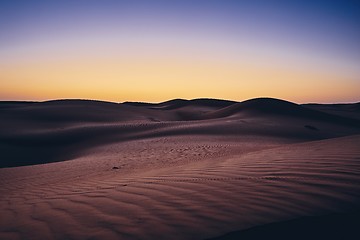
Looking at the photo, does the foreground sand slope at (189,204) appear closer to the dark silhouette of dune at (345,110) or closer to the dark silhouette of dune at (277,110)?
the dark silhouette of dune at (277,110)

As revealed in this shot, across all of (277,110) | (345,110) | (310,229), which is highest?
(345,110)

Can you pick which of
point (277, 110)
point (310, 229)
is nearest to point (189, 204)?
point (310, 229)

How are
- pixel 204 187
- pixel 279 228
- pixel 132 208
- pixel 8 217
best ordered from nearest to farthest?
pixel 279 228 → pixel 132 208 → pixel 8 217 → pixel 204 187

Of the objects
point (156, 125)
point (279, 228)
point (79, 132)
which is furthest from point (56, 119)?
point (279, 228)

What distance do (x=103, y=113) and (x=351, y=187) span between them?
96.2 ft

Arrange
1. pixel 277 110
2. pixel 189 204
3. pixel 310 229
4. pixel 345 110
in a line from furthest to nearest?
pixel 345 110, pixel 277 110, pixel 189 204, pixel 310 229

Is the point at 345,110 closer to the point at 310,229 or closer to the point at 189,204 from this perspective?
the point at 189,204

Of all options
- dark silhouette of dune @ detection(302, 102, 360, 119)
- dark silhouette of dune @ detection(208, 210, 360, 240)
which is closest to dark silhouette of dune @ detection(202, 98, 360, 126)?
dark silhouette of dune @ detection(302, 102, 360, 119)

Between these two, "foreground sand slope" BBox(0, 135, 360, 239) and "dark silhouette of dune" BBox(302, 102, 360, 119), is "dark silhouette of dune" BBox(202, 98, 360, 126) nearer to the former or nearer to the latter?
"dark silhouette of dune" BBox(302, 102, 360, 119)

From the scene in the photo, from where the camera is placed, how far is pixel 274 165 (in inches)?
198

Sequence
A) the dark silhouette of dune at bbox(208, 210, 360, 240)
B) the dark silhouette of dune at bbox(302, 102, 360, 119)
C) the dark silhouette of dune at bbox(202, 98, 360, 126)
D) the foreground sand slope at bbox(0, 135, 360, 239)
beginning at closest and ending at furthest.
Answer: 1. the dark silhouette of dune at bbox(208, 210, 360, 240)
2. the foreground sand slope at bbox(0, 135, 360, 239)
3. the dark silhouette of dune at bbox(202, 98, 360, 126)
4. the dark silhouette of dune at bbox(302, 102, 360, 119)

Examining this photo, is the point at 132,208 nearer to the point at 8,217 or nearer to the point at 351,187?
the point at 8,217

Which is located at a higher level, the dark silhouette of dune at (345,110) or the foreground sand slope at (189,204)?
the dark silhouette of dune at (345,110)

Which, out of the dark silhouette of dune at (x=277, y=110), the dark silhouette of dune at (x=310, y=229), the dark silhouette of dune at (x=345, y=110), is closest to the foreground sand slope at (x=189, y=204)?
the dark silhouette of dune at (x=310, y=229)
